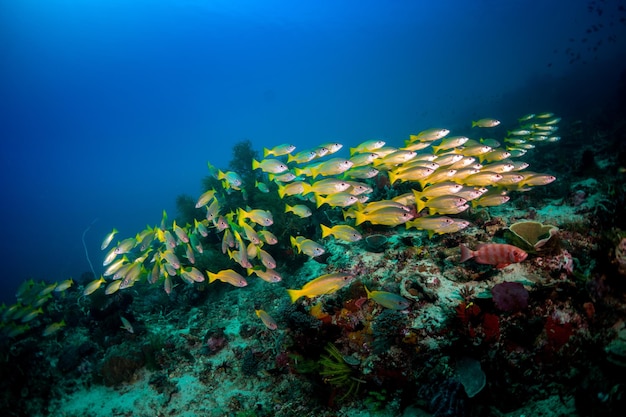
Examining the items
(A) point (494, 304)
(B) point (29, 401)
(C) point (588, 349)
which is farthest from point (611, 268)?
(B) point (29, 401)

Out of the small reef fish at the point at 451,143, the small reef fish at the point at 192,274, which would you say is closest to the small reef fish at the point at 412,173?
the small reef fish at the point at 451,143

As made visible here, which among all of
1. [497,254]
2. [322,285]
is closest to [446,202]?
[497,254]

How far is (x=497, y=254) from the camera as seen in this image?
462cm

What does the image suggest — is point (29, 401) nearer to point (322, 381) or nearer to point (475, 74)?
point (322, 381)

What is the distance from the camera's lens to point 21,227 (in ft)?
320

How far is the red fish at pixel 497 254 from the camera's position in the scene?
4.52 metres

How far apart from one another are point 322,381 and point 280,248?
4495mm

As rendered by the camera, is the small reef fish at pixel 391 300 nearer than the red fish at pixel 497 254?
→ Yes

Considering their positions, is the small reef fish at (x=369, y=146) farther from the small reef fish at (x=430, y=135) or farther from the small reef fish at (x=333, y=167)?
the small reef fish at (x=430, y=135)

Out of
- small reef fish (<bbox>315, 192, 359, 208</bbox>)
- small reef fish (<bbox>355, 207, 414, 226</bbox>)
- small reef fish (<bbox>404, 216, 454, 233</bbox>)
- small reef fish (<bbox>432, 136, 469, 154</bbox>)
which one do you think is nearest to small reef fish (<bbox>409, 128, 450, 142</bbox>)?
small reef fish (<bbox>432, 136, 469, 154</bbox>)

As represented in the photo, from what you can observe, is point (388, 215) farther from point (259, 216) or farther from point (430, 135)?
point (430, 135)

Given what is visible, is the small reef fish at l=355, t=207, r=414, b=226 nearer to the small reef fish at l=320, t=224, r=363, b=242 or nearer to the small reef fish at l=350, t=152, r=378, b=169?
the small reef fish at l=320, t=224, r=363, b=242

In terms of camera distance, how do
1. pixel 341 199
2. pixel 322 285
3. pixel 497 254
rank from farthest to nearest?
pixel 341 199 → pixel 497 254 → pixel 322 285

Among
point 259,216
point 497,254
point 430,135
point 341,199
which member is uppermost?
point 430,135
